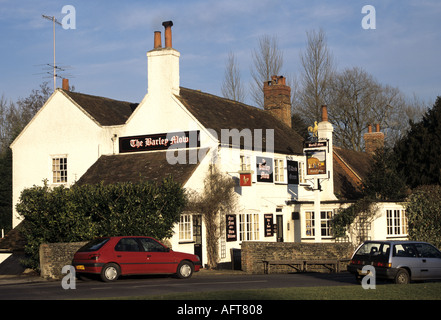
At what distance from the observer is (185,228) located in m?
29.3

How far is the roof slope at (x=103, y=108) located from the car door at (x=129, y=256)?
12992 millimetres

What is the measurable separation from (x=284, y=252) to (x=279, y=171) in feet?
24.1

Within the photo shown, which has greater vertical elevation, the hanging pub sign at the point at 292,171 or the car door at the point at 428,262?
the hanging pub sign at the point at 292,171

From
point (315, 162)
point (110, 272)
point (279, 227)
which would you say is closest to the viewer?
point (110, 272)

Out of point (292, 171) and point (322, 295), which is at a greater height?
point (292, 171)

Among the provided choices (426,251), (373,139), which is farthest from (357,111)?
(426,251)

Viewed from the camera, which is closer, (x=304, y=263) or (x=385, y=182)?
(x=304, y=263)

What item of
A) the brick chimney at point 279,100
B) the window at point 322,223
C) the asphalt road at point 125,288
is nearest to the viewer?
the asphalt road at point 125,288

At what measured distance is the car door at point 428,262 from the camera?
20.8 meters

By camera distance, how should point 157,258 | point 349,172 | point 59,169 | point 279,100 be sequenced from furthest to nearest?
point 349,172 < point 279,100 < point 59,169 < point 157,258

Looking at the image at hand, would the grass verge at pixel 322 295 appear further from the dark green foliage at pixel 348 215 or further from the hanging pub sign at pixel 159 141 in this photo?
the dark green foliage at pixel 348 215

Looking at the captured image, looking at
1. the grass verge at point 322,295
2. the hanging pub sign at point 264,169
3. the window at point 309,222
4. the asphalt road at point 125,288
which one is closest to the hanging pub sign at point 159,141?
the hanging pub sign at point 264,169

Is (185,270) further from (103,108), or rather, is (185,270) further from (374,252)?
(103,108)

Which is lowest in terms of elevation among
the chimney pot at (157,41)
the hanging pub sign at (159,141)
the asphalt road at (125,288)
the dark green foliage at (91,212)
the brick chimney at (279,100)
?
the asphalt road at (125,288)
